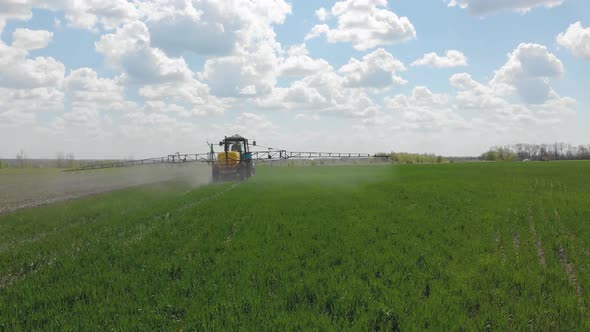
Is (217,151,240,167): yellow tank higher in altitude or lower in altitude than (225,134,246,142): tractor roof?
lower

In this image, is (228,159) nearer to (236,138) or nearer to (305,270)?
(236,138)

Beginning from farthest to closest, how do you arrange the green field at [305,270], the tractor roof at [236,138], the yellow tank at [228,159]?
the tractor roof at [236,138]
the yellow tank at [228,159]
the green field at [305,270]

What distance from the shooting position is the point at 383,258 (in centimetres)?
968

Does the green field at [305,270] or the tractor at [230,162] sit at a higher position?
the tractor at [230,162]

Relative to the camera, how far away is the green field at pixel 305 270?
6751 mm

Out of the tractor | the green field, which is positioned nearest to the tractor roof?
the tractor

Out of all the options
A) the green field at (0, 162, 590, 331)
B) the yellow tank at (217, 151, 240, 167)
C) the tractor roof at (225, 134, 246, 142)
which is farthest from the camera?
the tractor roof at (225, 134, 246, 142)

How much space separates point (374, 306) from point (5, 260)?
1004 cm

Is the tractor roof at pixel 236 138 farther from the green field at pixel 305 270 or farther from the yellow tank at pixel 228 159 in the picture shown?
the green field at pixel 305 270

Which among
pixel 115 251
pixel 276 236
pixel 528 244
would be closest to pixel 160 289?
pixel 115 251

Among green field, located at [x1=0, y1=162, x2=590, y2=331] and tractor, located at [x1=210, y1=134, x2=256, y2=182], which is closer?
green field, located at [x1=0, y1=162, x2=590, y2=331]

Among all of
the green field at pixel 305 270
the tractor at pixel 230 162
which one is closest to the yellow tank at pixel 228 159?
the tractor at pixel 230 162

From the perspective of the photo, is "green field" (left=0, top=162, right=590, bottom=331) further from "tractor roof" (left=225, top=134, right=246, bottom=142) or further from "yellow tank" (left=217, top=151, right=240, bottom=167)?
"tractor roof" (left=225, top=134, right=246, bottom=142)

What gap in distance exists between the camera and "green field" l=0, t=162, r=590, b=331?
6751mm
